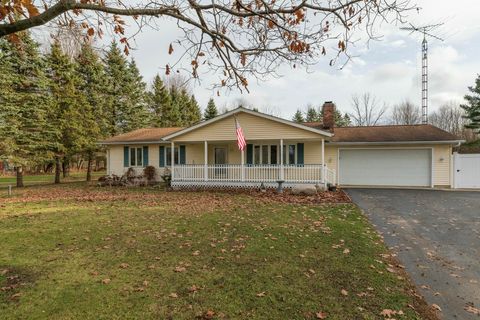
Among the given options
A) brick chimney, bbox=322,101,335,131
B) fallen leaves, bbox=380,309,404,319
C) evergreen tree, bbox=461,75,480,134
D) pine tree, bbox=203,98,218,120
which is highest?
pine tree, bbox=203,98,218,120

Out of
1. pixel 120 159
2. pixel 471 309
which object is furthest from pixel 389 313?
pixel 120 159

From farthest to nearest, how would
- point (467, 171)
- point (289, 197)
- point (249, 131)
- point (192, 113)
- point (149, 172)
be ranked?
point (192, 113), point (149, 172), point (467, 171), point (249, 131), point (289, 197)

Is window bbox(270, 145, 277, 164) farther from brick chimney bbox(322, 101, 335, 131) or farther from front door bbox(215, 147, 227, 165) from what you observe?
brick chimney bbox(322, 101, 335, 131)

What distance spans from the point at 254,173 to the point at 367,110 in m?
32.8

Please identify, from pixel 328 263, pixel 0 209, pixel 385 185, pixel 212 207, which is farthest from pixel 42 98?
pixel 385 185

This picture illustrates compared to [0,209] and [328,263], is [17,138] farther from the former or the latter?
[328,263]

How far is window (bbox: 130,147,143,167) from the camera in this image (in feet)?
65.7

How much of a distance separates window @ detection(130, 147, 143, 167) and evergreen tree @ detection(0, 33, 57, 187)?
5.06 m

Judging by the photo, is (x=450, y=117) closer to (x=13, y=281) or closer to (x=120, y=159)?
(x=120, y=159)

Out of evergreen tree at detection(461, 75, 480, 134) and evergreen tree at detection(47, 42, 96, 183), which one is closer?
evergreen tree at detection(47, 42, 96, 183)

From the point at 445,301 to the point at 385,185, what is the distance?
1470cm

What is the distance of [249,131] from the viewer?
1587 cm

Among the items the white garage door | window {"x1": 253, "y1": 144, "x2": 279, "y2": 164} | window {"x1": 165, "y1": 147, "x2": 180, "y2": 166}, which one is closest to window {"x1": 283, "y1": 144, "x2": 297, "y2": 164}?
window {"x1": 253, "y1": 144, "x2": 279, "y2": 164}

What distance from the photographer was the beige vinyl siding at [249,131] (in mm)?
15258
